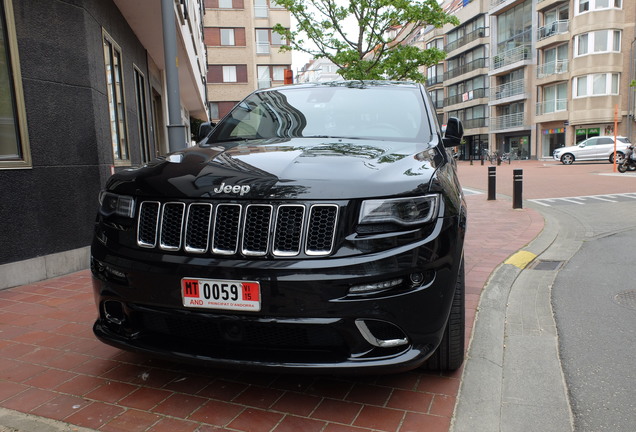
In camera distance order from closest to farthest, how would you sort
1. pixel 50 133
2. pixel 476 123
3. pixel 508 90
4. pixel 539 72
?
pixel 50 133 < pixel 539 72 < pixel 508 90 < pixel 476 123

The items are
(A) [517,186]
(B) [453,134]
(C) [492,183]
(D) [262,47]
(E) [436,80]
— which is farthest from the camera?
(E) [436,80]

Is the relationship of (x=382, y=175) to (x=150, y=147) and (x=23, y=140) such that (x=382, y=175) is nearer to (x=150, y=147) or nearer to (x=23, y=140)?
(x=23, y=140)

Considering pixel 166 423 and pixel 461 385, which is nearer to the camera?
pixel 166 423

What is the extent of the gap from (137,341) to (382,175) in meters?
1.50

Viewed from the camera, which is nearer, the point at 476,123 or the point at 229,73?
the point at 229,73

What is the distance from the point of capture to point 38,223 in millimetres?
5074

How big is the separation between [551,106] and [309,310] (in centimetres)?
4708

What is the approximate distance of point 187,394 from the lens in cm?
269

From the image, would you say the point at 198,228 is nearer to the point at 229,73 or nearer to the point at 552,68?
the point at 229,73

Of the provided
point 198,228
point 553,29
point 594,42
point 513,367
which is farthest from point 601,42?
point 198,228

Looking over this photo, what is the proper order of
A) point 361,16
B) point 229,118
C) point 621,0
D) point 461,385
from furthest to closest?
point 621,0 < point 361,16 < point 229,118 < point 461,385

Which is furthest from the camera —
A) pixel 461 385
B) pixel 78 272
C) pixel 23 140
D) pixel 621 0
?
pixel 621 0

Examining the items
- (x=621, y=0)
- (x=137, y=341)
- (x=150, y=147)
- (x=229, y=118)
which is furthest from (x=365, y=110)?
(x=621, y=0)

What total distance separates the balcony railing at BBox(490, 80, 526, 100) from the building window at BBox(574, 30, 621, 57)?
319 inches
